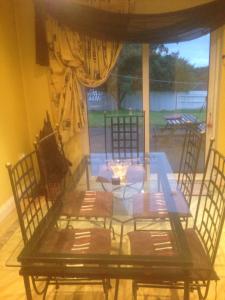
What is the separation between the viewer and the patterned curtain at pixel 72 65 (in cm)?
296

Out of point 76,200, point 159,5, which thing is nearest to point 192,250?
point 76,200

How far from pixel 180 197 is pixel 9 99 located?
2.13m

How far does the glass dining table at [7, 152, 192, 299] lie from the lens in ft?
4.23

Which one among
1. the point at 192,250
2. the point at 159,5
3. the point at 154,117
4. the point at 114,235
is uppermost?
the point at 159,5

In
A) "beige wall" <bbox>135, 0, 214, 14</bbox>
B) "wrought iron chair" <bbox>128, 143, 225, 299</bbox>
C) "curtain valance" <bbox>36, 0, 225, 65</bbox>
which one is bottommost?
"wrought iron chair" <bbox>128, 143, 225, 299</bbox>

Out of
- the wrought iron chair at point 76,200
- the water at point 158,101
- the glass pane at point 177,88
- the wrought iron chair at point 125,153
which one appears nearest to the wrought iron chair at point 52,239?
the wrought iron chair at point 76,200

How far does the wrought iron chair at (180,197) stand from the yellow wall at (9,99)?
1569 millimetres

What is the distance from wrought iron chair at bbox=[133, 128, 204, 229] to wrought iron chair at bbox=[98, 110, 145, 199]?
0.16 metres

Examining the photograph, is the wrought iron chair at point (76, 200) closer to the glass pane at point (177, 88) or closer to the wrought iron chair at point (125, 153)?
the wrought iron chair at point (125, 153)

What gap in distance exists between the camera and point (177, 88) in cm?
328

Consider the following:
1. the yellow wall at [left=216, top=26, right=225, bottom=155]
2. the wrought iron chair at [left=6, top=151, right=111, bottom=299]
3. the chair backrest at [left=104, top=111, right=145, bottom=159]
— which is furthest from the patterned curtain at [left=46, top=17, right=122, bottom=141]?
the wrought iron chair at [left=6, top=151, right=111, bottom=299]

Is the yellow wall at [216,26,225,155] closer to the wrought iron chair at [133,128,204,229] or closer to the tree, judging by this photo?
the tree

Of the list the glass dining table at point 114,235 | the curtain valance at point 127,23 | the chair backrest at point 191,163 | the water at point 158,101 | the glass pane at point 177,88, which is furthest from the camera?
the water at point 158,101

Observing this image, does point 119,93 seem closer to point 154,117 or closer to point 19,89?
point 154,117
